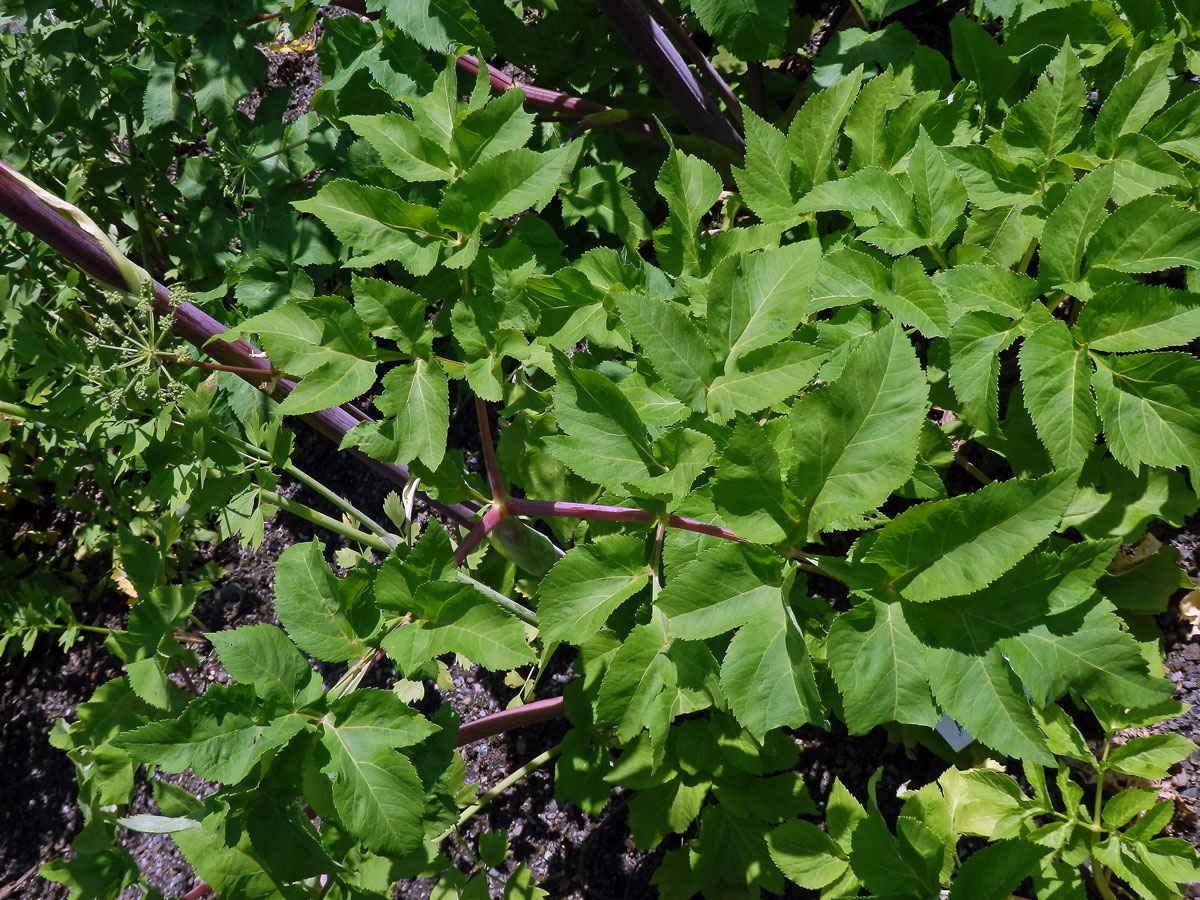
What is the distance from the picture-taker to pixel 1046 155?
149 cm

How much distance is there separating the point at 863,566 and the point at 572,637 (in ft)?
1.31

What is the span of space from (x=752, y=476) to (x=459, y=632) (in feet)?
1.68

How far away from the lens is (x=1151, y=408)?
130cm

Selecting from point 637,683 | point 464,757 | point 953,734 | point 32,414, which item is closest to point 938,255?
point 637,683

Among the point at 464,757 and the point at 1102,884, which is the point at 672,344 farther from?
the point at 464,757

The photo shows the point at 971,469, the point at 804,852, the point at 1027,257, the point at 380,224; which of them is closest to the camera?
the point at 380,224

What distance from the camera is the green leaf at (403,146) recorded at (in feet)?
4.51

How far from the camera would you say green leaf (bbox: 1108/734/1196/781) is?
5.01ft

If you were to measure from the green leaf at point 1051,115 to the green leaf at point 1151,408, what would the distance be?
0.41 metres

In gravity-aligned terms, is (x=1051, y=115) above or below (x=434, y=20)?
below

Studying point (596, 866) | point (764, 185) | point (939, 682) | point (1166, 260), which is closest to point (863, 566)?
point (939, 682)

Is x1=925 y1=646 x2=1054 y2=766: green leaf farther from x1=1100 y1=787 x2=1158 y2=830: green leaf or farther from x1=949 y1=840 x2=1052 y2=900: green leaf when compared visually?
x1=1100 y1=787 x2=1158 y2=830: green leaf

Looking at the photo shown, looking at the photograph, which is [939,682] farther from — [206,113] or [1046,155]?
[206,113]

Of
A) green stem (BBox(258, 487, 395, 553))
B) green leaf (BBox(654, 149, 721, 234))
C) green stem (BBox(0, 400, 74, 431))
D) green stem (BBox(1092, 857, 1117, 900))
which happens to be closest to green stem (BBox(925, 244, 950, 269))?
green leaf (BBox(654, 149, 721, 234))
